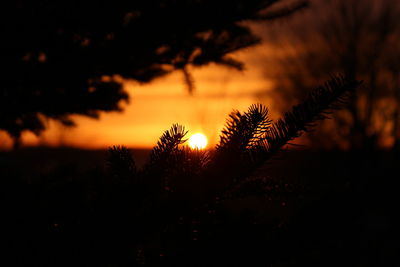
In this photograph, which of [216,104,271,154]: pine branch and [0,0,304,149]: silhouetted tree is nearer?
[216,104,271,154]: pine branch

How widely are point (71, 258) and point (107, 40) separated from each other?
148 cm

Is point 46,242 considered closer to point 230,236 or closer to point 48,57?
point 230,236

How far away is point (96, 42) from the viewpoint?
208 cm

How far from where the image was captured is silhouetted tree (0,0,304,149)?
6.26ft

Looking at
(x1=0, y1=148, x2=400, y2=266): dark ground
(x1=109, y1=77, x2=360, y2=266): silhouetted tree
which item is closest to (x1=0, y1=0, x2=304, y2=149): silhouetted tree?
(x1=0, y1=148, x2=400, y2=266): dark ground

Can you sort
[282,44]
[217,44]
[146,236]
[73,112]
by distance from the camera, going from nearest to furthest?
[146,236], [217,44], [73,112], [282,44]

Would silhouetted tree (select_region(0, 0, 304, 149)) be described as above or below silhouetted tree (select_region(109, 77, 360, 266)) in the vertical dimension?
above

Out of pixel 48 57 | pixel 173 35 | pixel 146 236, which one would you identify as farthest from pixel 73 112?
pixel 146 236

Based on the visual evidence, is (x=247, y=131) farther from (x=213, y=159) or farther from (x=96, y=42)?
(x=96, y=42)

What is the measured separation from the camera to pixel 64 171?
1887 mm

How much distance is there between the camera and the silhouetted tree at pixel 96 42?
6.26 feet

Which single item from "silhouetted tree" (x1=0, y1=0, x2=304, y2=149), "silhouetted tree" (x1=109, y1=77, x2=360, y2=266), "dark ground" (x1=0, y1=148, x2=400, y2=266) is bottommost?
"dark ground" (x1=0, y1=148, x2=400, y2=266)

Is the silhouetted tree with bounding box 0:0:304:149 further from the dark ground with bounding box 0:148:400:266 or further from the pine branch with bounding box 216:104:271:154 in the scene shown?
the pine branch with bounding box 216:104:271:154

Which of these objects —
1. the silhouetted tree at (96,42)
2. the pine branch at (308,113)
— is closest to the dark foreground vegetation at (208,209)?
the pine branch at (308,113)
